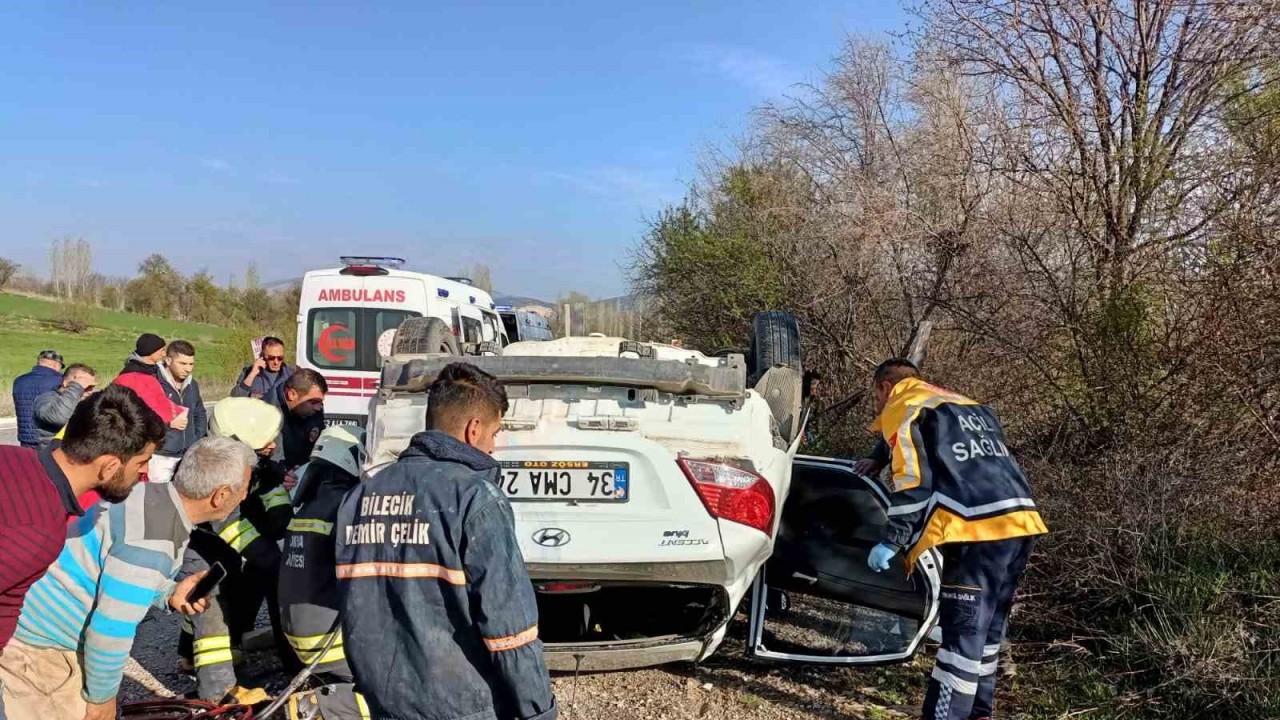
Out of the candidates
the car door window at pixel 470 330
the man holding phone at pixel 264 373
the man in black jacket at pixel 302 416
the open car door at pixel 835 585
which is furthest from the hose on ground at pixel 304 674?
the car door window at pixel 470 330

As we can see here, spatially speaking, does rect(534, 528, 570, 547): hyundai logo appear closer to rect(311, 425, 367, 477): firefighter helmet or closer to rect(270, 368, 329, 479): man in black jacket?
rect(311, 425, 367, 477): firefighter helmet

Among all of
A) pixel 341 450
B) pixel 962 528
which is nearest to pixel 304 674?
pixel 341 450

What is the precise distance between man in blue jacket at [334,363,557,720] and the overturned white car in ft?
3.96

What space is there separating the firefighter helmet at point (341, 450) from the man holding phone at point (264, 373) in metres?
Result: 4.27

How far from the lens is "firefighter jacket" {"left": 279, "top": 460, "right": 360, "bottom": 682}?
297 cm

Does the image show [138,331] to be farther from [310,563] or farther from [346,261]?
[310,563]

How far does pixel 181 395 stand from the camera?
6727mm

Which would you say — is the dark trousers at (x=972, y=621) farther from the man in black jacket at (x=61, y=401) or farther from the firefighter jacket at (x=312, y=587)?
the man in black jacket at (x=61, y=401)

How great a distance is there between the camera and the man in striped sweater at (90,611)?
242 cm

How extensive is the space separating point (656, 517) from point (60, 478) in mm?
1969

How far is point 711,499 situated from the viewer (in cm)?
329

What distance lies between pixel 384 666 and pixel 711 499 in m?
1.59

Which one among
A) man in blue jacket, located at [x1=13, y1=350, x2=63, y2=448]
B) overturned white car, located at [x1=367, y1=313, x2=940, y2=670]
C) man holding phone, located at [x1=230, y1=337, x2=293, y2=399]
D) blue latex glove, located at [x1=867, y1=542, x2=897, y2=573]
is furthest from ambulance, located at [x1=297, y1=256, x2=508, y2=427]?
blue latex glove, located at [x1=867, y1=542, x2=897, y2=573]

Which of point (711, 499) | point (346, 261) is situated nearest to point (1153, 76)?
point (711, 499)
